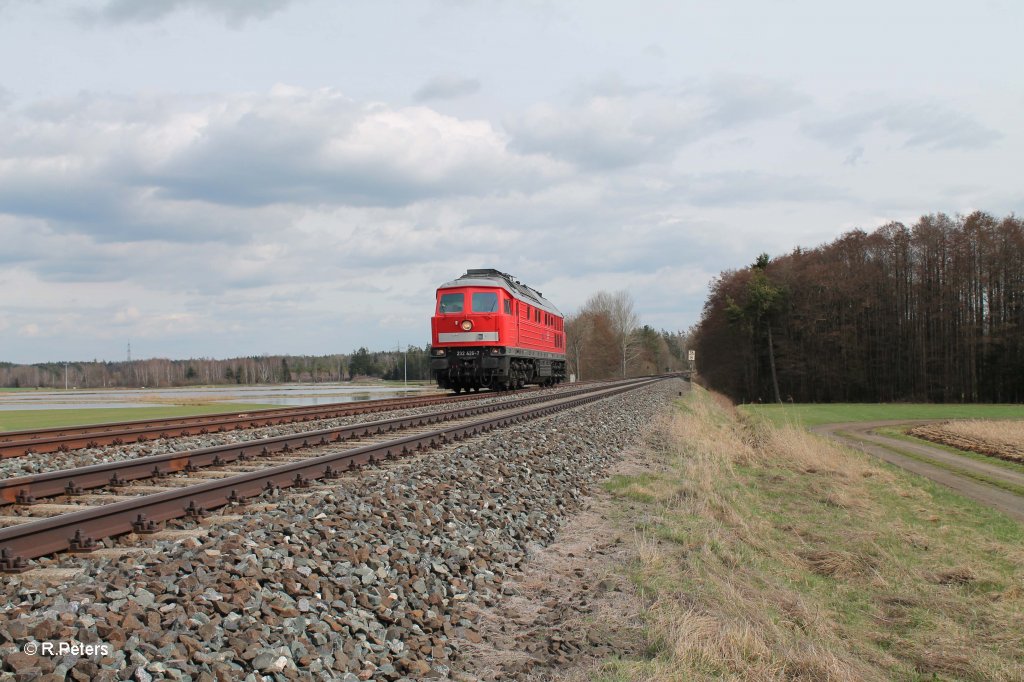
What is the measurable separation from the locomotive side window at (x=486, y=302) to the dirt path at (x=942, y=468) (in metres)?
12.9

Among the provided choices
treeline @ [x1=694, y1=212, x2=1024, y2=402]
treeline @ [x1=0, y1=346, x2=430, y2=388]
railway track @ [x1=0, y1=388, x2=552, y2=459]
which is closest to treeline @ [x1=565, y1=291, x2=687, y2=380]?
treeline @ [x1=694, y1=212, x2=1024, y2=402]

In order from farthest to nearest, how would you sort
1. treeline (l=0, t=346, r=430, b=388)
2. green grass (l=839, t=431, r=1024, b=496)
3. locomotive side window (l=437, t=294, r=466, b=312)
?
treeline (l=0, t=346, r=430, b=388), locomotive side window (l=437, t=294, r=466, b=312), green grass (l=839, t=431, r=1024, b=496)

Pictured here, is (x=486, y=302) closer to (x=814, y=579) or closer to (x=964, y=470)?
(x=964, y=470)

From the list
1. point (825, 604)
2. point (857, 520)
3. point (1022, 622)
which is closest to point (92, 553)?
point (825, 604)

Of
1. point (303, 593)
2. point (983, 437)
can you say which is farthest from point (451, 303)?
point (303, 593)

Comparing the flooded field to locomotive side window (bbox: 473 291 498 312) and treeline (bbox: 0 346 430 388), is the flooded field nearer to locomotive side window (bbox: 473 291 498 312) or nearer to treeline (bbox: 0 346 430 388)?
locomotive side window (bbox: 473 291 498 312)

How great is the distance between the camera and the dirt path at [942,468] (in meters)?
15.1

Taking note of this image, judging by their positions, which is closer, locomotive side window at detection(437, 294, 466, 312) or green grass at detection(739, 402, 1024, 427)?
locomotive side window at detection(437, 294, 466, 312)

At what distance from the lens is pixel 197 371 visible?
166 meters

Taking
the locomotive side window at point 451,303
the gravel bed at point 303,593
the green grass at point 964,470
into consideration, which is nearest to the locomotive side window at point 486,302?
the locomotive side window at point 451,303

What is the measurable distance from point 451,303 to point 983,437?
737 inches

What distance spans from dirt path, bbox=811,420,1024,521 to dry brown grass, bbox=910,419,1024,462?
85 cm

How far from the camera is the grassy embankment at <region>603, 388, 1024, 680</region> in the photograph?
16.4ft

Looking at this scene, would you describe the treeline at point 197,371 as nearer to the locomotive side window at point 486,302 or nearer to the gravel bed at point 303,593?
the locomotive side window at point 486,302
